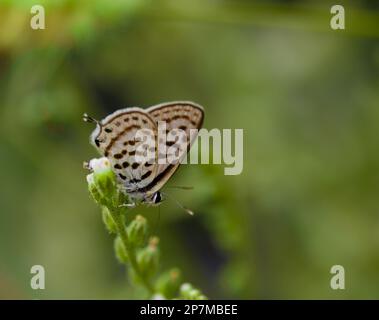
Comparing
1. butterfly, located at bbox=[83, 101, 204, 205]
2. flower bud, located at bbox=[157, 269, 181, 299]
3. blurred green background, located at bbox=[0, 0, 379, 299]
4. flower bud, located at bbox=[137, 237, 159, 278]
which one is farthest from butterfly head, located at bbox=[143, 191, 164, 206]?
blurred green background, located at bbox=[0, 0, 379, 299]

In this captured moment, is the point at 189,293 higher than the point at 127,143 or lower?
lower

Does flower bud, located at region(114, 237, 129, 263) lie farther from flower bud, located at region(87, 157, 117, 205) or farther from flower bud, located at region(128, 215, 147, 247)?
flower bud, located at region(87, 157, 117, 205)

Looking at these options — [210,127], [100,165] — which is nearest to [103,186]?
[100,165]

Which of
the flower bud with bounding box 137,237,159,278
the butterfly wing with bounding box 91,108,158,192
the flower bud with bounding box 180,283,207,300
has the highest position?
the butterfly wing with bounding box 91,108,158,192

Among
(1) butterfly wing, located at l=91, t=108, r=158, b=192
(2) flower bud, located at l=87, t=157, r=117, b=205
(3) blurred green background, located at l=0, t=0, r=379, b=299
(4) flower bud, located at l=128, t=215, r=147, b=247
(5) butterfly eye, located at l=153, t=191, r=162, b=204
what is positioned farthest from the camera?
(3) blurred green background, located at l=0, t=0, r=379, b=299

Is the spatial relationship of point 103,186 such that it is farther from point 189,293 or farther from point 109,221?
point 189,293

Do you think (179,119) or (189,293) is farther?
(179,119)

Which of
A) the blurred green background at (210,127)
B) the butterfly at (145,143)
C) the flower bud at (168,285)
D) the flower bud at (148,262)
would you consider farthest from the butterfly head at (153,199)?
the blurred green background at (210,127)
